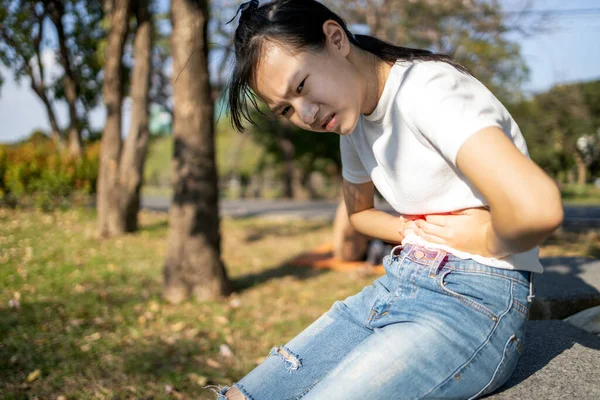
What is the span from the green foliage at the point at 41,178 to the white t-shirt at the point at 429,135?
10.6 metres

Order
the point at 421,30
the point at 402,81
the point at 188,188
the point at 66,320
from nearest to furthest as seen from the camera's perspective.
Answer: the point at 402,81 < the point at 66,320 < the point at 188,188 < the point at 421,30

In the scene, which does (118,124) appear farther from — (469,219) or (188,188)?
(469,219)

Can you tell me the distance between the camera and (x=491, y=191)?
1.22 m

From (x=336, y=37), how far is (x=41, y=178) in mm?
10868

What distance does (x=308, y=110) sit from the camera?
148cm

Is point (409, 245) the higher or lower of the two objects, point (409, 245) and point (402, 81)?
the lower

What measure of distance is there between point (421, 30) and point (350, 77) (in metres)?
10.5

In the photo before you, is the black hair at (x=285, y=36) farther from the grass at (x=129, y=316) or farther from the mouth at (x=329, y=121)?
the grass at (x=129, y=316)

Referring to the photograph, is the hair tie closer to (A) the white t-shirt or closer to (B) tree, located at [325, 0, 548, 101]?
(A) the white t-shirt

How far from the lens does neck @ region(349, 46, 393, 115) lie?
1.53 m

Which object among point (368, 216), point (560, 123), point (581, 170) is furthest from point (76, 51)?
point (581, 170)

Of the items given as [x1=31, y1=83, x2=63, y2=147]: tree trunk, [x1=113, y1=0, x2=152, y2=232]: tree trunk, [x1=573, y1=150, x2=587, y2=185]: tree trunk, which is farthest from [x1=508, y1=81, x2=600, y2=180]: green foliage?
[x1=31, y1=83, x2=63, y2=147]: tree trunk

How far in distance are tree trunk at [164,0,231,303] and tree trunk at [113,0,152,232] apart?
3699 mm

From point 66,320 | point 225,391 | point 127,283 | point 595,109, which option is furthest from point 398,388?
point 595,109
